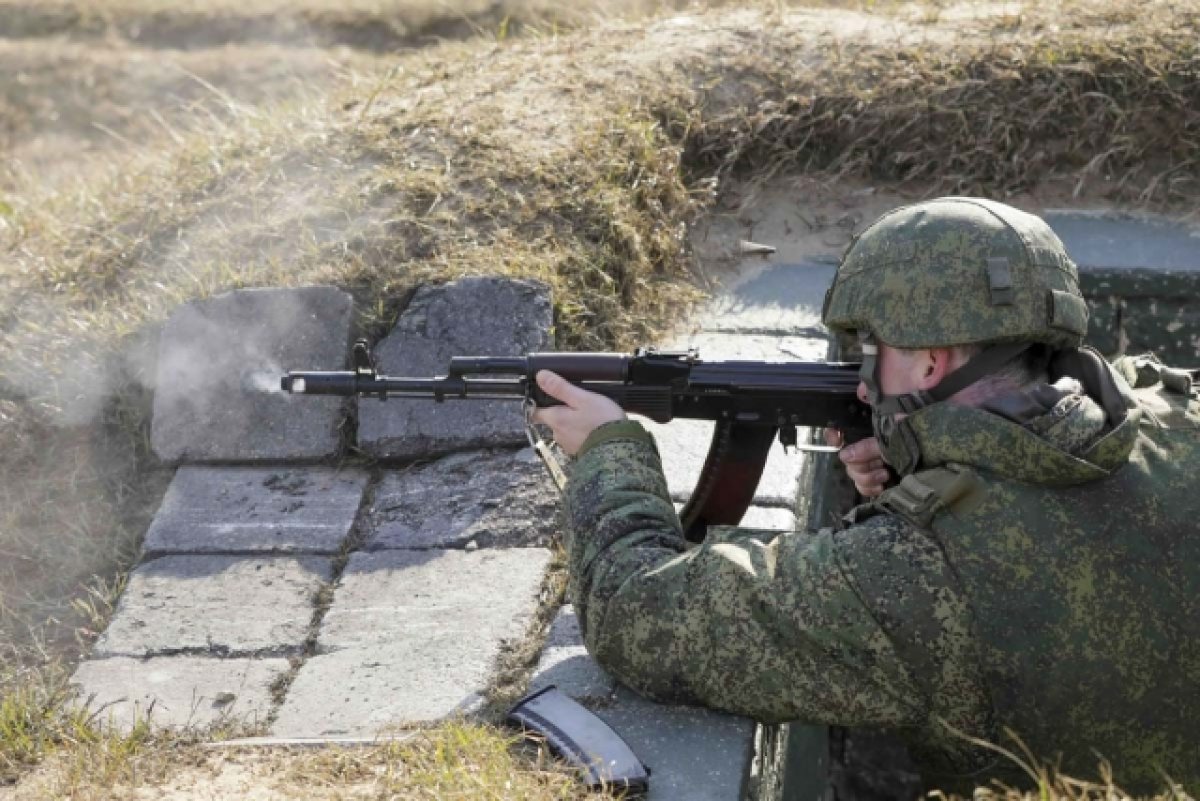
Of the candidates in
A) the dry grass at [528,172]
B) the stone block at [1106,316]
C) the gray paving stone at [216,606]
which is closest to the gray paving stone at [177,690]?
the gray paving stone at [216,606]

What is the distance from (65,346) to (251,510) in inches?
44.6

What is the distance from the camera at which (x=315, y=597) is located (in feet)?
14.8

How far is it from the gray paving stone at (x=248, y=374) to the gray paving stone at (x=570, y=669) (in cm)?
143

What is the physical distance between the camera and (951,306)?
10.7 ft

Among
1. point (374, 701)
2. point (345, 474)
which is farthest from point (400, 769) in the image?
point (345, 474)

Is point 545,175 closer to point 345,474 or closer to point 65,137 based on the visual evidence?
point 345,474

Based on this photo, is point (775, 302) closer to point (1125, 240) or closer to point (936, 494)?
point (1125, 240)

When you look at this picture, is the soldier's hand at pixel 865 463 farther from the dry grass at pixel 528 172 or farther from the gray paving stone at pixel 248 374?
the gray paving stone at pixel 248 374

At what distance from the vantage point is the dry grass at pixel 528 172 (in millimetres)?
5410

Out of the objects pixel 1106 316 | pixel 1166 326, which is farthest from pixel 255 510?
pixel 1166 326

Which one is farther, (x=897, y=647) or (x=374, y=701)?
(x=374, y=701)

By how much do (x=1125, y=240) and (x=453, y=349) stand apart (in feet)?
9.19

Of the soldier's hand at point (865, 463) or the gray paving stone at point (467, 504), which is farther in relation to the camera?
the gray paving stone at point (467, 504)

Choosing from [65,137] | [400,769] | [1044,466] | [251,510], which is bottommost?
[65,137]
